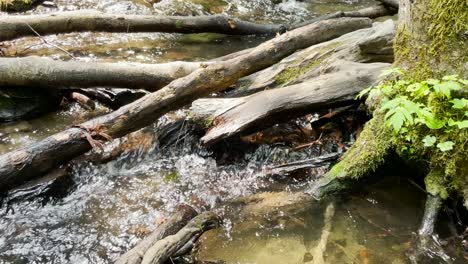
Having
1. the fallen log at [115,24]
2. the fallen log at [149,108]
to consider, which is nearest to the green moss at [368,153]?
the fallen log at [149,108]

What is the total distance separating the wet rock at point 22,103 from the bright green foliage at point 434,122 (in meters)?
3.91

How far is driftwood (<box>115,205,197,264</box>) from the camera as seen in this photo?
288 centimetres

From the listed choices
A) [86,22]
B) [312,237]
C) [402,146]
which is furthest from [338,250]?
[86,22]

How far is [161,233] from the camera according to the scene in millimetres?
3193

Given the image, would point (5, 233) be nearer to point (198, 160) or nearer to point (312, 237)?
point (198, 160)

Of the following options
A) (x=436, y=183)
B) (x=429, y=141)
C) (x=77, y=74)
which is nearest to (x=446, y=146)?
(x=429, y=141)

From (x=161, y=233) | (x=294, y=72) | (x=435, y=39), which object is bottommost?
(x=161, y=233)

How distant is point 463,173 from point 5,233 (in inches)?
148

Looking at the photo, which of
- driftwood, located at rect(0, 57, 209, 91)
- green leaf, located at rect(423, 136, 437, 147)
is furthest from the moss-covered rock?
green leaf, located at rect(423, 136, 437, 147)

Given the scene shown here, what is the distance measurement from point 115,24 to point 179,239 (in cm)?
446

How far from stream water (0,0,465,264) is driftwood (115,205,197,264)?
231mm

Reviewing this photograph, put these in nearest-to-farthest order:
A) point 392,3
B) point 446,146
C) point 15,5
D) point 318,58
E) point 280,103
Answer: point 446,146 → point 280,103 → point 318,58 → point 15,5 → point 392,3

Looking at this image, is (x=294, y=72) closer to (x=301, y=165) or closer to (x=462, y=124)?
(x=301, y=165)

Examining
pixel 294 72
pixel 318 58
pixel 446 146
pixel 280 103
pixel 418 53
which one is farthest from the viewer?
pixel 318 58
